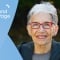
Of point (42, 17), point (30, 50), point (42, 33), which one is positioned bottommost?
point (30, 50)

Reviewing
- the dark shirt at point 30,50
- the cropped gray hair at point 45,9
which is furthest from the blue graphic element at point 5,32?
the cropped gray hair at point 45,9

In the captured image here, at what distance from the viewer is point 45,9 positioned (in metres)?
1.70

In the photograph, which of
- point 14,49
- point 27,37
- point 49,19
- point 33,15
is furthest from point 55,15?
point 14,49

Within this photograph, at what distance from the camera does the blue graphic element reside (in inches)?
68.2

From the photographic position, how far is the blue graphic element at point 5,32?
68.2 inches

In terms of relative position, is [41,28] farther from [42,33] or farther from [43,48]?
[43,48]

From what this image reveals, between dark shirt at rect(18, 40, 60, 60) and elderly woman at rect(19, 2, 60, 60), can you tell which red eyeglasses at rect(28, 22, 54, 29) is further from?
dark shirt at rect(18, 40, 60, 60)

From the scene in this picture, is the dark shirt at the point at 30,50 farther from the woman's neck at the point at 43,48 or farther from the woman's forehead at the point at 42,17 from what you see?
the woman's forehead at the point at 42,17

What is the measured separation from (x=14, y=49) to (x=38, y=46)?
0.23 meters

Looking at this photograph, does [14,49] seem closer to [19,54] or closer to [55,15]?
[19,54]

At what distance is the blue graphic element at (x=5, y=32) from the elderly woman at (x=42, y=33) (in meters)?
0.08

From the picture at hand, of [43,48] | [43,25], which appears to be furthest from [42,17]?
[43,48]

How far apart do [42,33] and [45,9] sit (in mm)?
213

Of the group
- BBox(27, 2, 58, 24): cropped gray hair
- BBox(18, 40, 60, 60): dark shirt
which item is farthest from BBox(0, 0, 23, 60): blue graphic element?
BBox(27, 2, 58, 24): cropped gray hair
